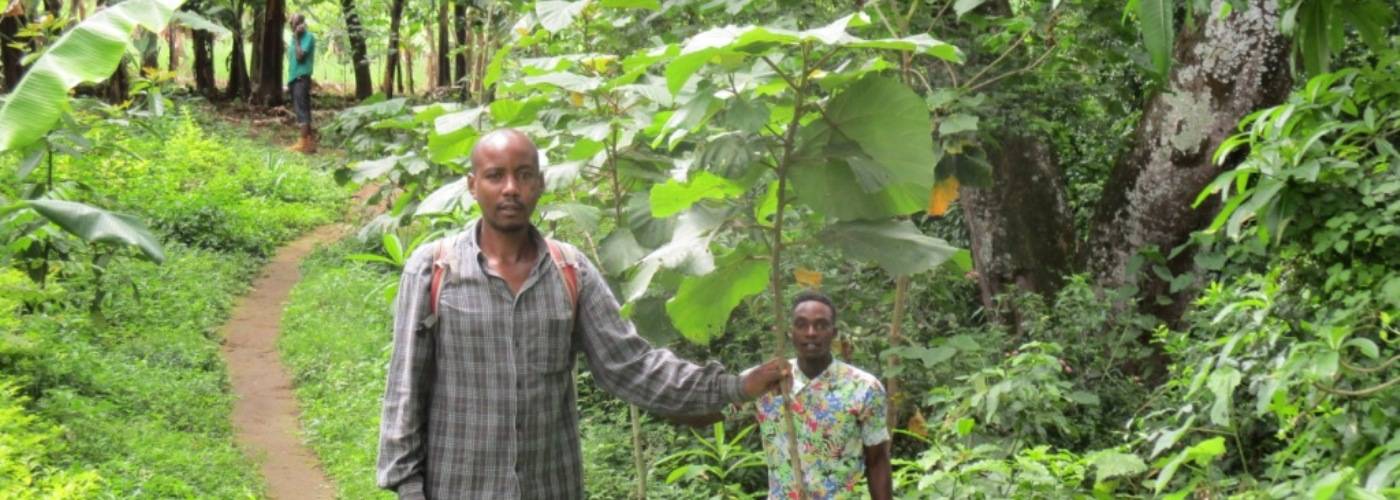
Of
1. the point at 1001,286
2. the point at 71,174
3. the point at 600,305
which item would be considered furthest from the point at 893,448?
the point at 71,174

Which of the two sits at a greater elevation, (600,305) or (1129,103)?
(1129,103)

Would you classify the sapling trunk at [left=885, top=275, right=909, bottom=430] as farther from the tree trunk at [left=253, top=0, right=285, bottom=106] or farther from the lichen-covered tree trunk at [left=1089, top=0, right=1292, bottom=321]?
the tree trunk at [left=253, top=0, right=285, bottom=106]

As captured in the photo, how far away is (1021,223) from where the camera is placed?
8.36m

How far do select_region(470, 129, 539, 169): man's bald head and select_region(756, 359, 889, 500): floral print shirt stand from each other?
1.38 m

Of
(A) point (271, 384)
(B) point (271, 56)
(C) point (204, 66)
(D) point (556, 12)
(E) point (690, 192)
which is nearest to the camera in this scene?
(E) point (690, 192)

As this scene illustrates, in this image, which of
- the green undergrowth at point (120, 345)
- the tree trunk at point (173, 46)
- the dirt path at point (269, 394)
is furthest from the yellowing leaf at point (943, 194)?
the tree trunk at point (173, 46)

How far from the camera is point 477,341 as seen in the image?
10.4ft

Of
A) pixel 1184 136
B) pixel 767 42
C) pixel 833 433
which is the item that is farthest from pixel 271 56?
pixel 767 42

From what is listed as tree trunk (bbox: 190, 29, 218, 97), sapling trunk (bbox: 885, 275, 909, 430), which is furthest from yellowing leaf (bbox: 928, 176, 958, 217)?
tree trunk (bbox: 190, 29, 218, 97)

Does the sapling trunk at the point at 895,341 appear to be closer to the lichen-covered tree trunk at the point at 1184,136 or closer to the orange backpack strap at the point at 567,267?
the lichen-covered tree trunk at the point at 1184,136

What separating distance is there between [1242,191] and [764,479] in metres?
2.81

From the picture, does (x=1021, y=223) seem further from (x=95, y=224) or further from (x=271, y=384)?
(x=95, y=224)

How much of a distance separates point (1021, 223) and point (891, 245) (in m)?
5.28

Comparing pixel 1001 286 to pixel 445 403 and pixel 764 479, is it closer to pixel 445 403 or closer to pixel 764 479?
pixel 764 479
